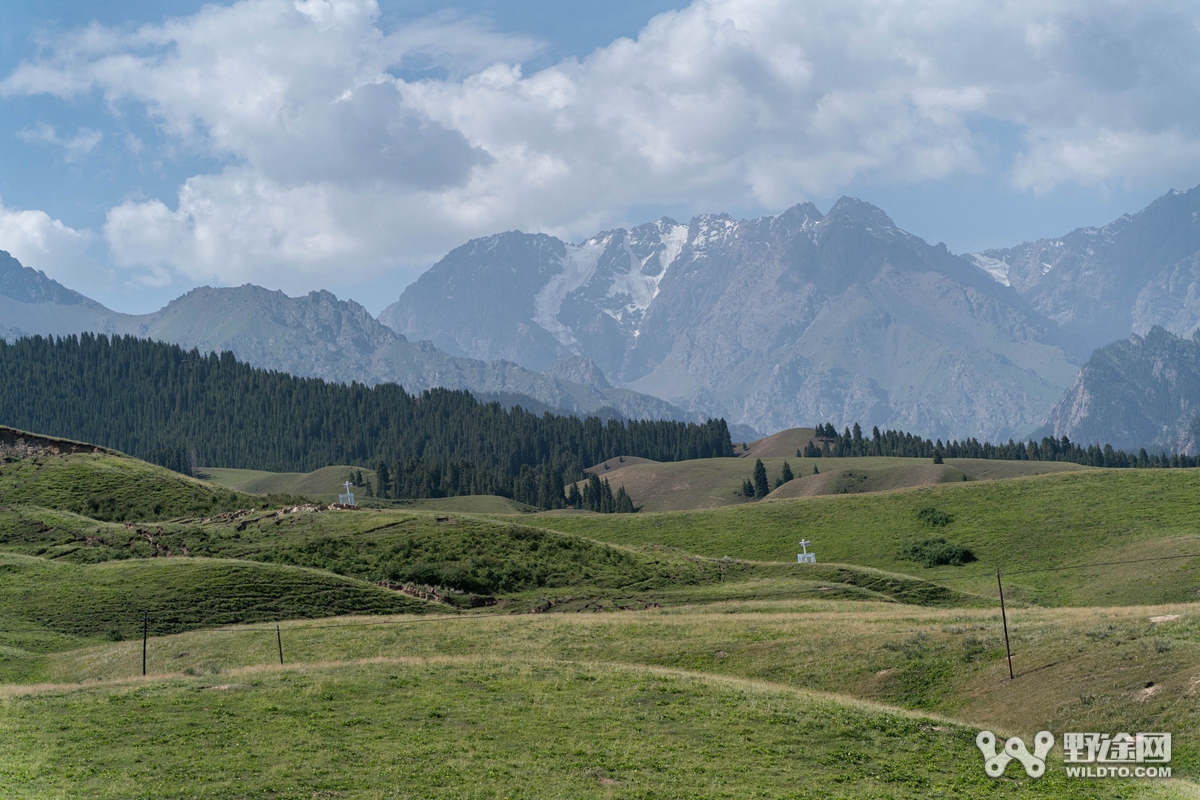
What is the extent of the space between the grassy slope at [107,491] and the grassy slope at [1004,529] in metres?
40.3

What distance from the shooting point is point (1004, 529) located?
105 meters

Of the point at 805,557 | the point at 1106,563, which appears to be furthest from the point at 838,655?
the point at 1106,563

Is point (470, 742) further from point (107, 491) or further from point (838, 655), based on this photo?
point (107, 491)

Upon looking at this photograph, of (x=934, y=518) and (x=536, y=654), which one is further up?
(x=934, y=518)

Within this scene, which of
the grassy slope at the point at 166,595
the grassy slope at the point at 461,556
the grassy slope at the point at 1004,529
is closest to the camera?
the grassy slope at the point at 166,595

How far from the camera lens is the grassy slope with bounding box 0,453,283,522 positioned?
95875mm

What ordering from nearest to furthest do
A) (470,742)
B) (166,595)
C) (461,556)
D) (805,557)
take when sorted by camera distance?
1. (470,742)
2. (166,595)
3. (461,556)
4. (805,557)

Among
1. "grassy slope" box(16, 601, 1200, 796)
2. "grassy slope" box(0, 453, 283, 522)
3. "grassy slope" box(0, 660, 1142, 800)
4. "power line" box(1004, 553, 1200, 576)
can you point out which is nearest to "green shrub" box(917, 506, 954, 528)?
"power line" box(1004, 553, 1200, 576)

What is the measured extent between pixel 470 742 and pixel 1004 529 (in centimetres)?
8678

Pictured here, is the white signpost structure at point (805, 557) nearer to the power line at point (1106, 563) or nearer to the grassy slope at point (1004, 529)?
the grassy slope at point (1004, 529)

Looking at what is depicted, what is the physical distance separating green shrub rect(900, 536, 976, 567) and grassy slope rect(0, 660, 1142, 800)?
6514 centimetres

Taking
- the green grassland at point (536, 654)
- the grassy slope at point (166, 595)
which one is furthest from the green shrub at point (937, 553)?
the grassy slope at point (166, 595)

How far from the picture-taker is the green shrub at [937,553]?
99062mm

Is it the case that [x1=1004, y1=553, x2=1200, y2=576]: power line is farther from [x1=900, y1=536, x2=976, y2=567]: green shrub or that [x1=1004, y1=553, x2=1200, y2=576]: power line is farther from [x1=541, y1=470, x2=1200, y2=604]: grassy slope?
[x1=900, y1=536, x2=976, y2=567]: green shrub
